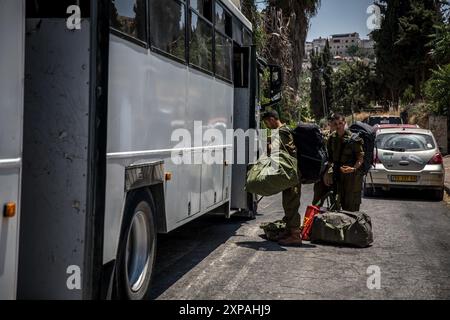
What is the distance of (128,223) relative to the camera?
4527 millimetres

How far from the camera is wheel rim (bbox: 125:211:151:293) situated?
4875mm

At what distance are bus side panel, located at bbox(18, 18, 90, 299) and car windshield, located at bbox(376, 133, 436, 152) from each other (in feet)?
36.2

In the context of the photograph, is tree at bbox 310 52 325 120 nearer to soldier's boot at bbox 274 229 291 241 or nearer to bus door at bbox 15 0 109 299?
soldier's boot at bbox 274 229 291 241

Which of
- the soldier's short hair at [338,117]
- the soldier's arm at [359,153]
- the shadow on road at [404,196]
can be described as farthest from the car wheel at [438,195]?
the soldier's short hair at [338,117]

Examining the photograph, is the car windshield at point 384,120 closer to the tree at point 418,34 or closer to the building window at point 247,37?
the tree at point 418,34

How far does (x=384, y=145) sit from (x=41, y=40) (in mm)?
11387

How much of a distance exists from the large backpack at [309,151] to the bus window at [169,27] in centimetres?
251

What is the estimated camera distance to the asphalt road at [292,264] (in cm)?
565

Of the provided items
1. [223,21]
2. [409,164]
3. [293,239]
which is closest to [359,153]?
[293,239]

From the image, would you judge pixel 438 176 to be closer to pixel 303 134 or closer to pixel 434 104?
pixel 303 134

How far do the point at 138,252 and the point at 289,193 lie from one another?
3.28 meters

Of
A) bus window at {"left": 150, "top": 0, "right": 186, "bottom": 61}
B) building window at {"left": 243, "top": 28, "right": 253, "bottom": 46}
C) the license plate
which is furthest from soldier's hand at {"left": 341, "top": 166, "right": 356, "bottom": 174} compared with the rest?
the license plate

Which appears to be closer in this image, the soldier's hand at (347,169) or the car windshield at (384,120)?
the soldier's hand at (347,169)

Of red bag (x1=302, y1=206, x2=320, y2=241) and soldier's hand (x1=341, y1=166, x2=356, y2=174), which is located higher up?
soldier's hand (x1=341, y1=166, x2=356, y2=174)
